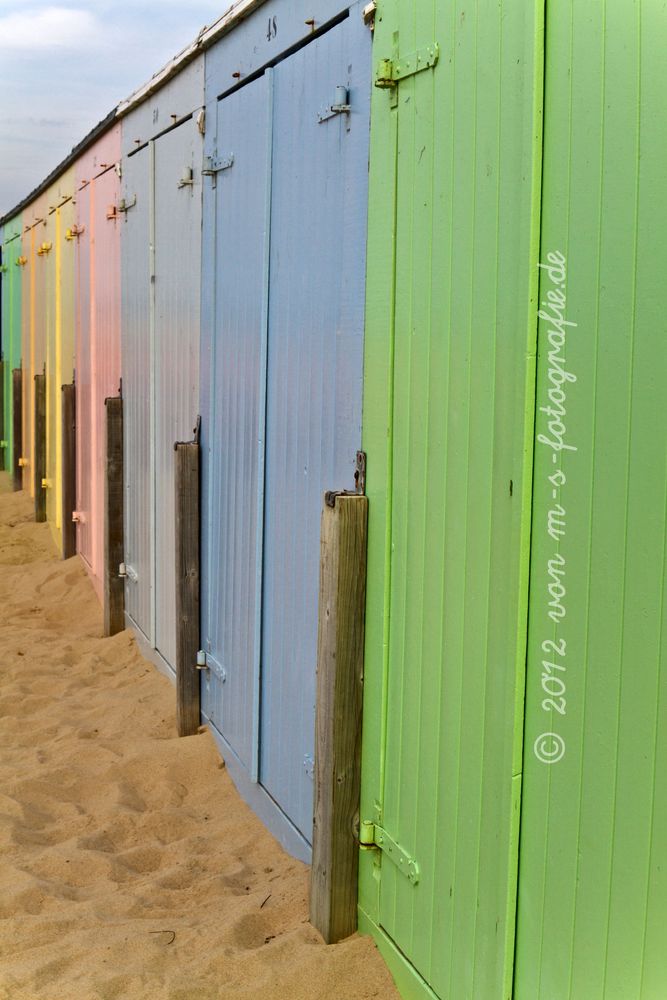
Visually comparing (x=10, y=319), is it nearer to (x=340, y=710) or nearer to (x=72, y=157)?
(x=72, y=157)

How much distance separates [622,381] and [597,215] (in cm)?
32

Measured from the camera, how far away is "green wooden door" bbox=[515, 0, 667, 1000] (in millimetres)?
2152

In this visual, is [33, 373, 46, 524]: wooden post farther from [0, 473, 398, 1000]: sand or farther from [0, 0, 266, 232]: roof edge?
[0, 473, 398, 1000]: sand

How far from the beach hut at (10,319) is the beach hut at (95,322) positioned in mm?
4636

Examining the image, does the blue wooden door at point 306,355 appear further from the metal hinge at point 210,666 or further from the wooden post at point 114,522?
the wooden post at point 114,522

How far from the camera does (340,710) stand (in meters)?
3.46

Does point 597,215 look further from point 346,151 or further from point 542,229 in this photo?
point 346,151

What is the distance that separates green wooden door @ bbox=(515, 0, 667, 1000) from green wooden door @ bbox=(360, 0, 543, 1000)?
0.20ft

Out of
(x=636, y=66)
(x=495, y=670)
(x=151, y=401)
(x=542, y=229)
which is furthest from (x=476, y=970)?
(x=151, y=401)

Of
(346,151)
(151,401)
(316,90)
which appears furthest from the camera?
(151,401)

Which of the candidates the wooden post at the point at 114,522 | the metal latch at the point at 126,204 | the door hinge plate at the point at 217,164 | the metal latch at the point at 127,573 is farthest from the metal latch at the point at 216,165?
the metal latch at the point at 127,573

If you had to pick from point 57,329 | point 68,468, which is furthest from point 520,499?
point 57,329

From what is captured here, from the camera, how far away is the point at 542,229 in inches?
96.0

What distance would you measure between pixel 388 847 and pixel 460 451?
3.84 ft
